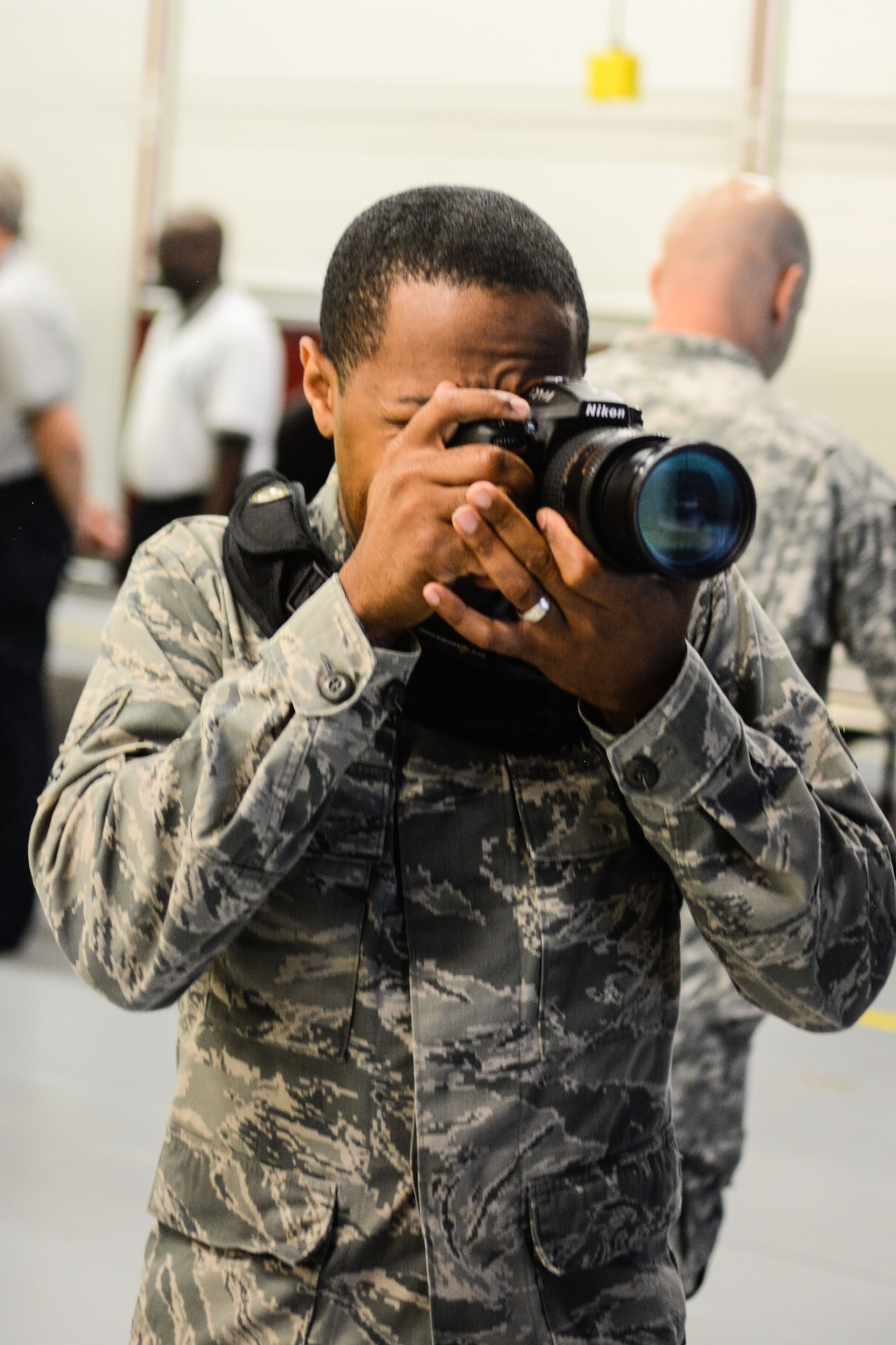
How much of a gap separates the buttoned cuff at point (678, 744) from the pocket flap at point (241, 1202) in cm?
30

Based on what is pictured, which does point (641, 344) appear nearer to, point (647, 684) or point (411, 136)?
point (647, 684)

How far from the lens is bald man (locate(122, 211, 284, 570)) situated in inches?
161

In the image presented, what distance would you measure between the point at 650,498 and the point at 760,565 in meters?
1.14

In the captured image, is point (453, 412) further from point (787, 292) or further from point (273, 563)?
point (787, 292)

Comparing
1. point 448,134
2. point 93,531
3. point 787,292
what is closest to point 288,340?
point 448,134

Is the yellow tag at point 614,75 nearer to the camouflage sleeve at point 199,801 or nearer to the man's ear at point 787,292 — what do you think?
the man's ear at point 787,292

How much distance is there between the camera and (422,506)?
2.54 ft

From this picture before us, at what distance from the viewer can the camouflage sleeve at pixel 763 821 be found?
0.82 metres

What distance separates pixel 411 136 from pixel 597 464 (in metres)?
7.17

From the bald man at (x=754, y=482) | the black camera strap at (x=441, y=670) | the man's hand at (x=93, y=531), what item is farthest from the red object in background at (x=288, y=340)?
the black camera strap at (x=441, y=670)

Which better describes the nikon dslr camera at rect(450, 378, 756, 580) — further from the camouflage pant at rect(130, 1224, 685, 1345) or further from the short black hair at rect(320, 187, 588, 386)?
the camouflage pant at rect(130, 1224, 685, 1345)

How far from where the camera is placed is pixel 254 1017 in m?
0.89

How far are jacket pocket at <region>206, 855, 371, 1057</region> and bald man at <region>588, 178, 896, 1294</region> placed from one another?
931 millimetres

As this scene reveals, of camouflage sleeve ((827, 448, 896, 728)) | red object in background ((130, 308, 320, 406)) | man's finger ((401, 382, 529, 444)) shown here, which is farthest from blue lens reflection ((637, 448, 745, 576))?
red object in background ((130, 308, 320, 406))
